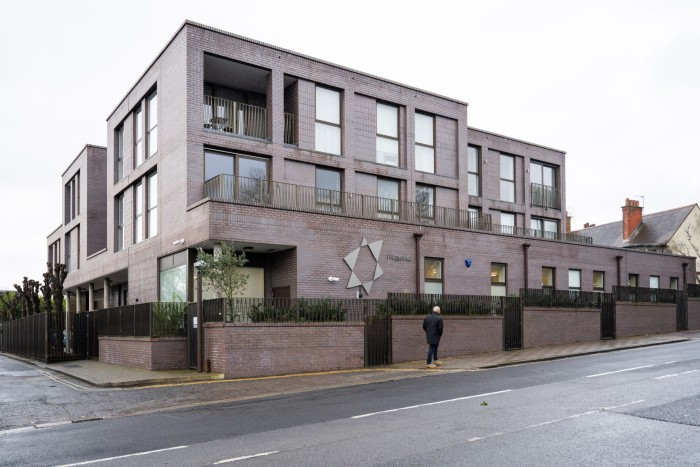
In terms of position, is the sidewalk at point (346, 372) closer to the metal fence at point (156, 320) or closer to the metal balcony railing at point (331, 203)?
the metal fence at point (156, 320)

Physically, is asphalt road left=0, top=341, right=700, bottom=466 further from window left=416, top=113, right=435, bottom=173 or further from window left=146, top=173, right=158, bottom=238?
window left=416, top=113, right=435, bottom=173

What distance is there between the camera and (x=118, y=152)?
3156 centimetres

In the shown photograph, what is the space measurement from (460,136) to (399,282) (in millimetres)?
8582

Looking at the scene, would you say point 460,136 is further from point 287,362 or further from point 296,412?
point 296,412

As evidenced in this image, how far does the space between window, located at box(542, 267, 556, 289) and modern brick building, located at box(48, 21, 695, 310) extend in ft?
0.23

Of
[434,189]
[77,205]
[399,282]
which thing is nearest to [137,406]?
[399,282]

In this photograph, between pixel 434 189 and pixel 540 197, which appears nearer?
pixel 434 189

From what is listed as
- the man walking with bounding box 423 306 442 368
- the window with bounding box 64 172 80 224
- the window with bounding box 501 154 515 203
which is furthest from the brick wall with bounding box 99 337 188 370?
the window with bounding box 501 154 515 203

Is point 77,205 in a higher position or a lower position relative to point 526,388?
higher

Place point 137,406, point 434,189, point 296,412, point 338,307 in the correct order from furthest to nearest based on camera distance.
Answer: point 434,189 → point 338,307 → point 137,406 → point 296,412

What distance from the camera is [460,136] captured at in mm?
30609

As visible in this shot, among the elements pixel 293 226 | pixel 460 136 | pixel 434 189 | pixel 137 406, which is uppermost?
pixel 460 136

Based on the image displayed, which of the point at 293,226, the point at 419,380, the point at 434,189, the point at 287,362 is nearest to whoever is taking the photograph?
the point at 419,380

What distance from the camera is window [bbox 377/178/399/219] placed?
2722cm
